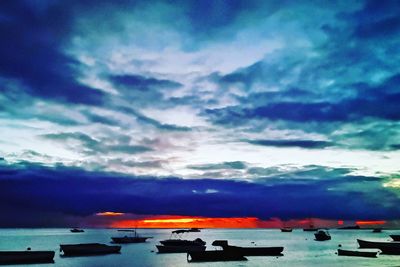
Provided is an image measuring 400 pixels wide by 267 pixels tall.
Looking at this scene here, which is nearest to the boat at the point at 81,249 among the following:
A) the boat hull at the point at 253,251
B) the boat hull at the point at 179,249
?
the boat hull at the point at 179,249

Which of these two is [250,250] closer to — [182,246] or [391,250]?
[182,246]

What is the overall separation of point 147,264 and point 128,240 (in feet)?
183

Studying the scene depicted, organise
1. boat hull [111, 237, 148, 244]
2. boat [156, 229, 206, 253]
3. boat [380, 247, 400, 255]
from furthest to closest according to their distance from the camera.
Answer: boat hull [111, 237, 148, 244] < boat [156, 229, 206, 253] < boat [380, 247, 400, 255]

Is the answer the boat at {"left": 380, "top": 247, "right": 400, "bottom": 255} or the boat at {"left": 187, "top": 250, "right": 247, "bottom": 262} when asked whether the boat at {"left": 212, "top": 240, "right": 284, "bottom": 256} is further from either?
the boat at {"left": 380, "top": 247, "right": 400, "bottom": 255}

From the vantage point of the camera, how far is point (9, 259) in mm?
61531

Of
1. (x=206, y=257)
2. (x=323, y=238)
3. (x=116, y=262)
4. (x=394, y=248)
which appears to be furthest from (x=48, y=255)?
(x=323, y=238)

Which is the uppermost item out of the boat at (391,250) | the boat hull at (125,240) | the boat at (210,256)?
the boat hull at (125,240)

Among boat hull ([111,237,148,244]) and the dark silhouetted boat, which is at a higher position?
boat hull ([111,237,148,244])

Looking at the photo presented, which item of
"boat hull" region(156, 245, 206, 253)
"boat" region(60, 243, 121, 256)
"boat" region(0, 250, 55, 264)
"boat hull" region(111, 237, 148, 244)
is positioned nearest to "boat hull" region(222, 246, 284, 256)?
"boat hull" region(156, 245, 206, 253)

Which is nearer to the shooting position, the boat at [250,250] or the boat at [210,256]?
the boat at [210,256]

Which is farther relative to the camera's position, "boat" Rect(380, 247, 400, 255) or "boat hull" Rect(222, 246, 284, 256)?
"boat" Rect(380, 247, 400, 255)

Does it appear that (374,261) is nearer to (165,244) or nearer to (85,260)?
(165,244)

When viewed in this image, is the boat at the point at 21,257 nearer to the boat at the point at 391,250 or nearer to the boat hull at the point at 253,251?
the boat hull at the point at 253,251

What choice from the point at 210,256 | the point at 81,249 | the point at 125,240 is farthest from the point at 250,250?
the point at 125,240
